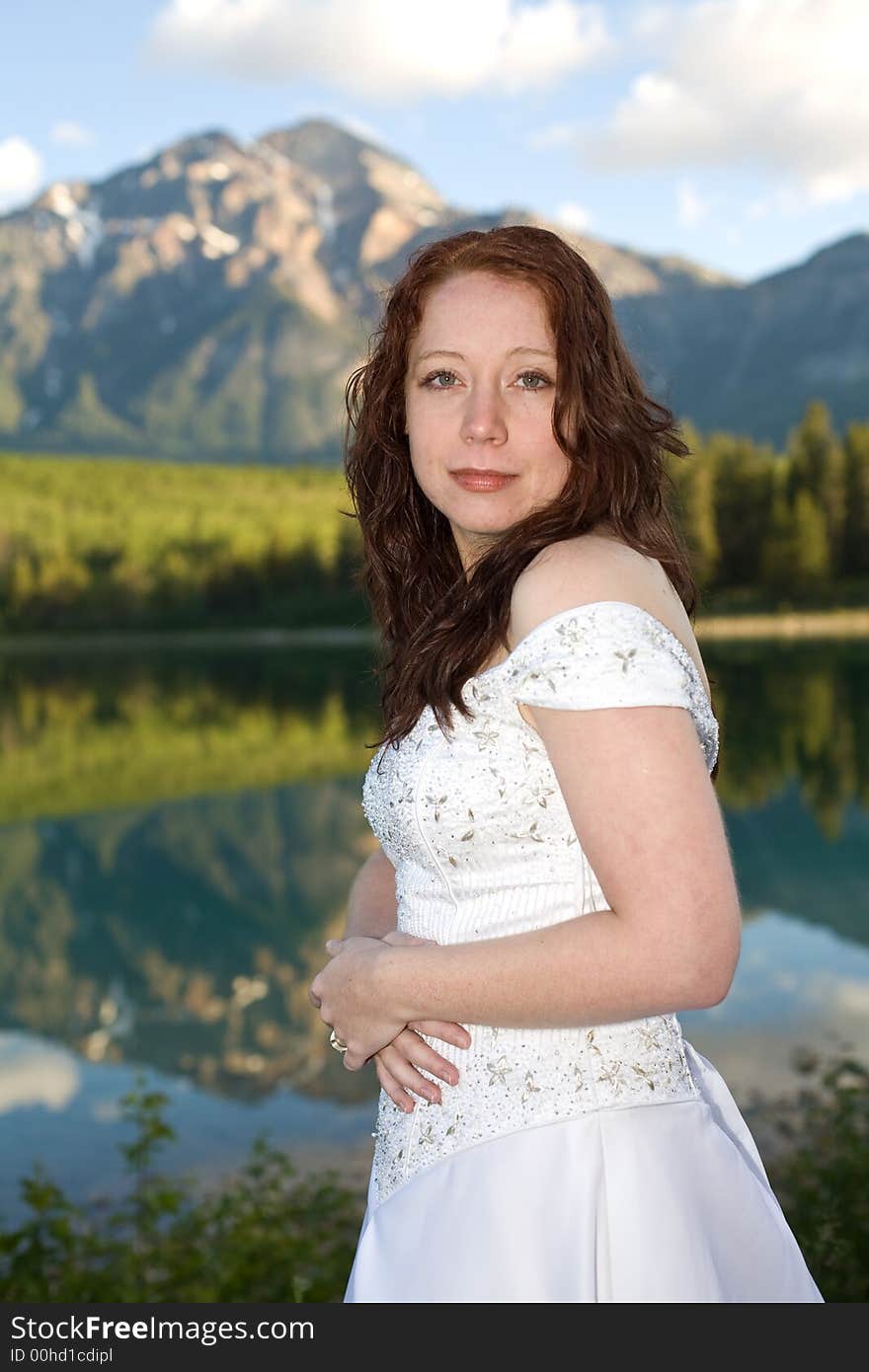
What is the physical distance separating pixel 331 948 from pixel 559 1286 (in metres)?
0.60

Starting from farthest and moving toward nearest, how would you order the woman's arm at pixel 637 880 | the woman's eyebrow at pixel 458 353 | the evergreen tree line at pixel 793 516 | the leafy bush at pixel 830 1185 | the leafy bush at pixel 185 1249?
the evergreen tree line at pixel 793 516, the leafy bush at pixel 185 1249, the leafy bush at pixel 830 1185, the woman's eyebrow at pixel 458 353, the woman's arm at pixel 637 880

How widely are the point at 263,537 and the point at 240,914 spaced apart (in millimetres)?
79671

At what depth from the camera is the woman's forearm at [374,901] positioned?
86.4 inches

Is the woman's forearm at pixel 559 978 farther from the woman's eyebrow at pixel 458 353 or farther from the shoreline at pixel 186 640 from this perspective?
the shoreline at pixel 186 640

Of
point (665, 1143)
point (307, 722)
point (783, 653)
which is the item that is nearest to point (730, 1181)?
point (665, 1143)

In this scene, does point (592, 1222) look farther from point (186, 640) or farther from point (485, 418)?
point (186, 640)

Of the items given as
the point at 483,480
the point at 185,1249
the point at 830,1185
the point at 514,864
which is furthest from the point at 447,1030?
the point at 185,1249

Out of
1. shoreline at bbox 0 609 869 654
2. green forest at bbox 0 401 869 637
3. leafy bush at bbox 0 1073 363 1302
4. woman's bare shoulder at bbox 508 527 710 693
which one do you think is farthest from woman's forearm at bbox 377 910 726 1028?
shoreline at bbox 0 609 869 654

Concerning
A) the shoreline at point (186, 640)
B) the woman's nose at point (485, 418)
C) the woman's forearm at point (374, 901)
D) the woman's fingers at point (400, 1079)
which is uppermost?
the woman's nose at point (485, 418)

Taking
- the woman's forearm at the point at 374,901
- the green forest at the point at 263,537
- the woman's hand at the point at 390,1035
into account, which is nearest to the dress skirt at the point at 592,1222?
the woman's hand at the point at 390,1035

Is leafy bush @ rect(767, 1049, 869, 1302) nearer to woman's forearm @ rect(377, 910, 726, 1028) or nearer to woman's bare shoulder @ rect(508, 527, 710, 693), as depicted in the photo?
woman's forearm @ rect(377, 910, 726, 1028)

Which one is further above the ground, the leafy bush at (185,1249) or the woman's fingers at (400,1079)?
the woman's fingers at (400,1079)

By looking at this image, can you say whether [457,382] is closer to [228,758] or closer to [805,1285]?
[805,1285]

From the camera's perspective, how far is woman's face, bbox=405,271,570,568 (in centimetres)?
191
